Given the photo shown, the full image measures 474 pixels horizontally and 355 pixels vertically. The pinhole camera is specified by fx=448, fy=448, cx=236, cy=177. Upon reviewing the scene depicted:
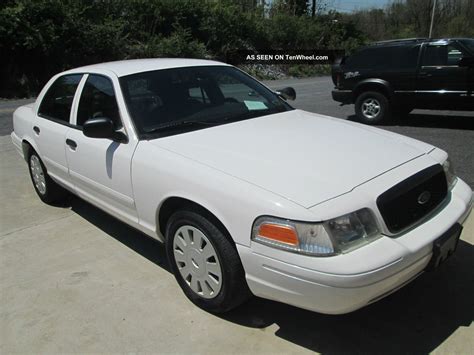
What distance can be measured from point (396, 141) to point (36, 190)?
4.10 meters

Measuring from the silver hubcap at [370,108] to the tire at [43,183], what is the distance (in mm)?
6282

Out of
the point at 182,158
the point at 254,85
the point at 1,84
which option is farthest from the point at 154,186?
the point at 1,84

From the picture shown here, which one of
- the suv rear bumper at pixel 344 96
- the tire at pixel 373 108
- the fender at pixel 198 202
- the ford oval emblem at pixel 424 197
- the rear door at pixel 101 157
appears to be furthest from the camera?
the suv rear bumper at pixel 344 96

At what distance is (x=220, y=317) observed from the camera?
296 centimetres

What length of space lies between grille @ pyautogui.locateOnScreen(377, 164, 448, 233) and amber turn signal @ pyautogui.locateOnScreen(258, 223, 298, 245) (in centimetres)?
52

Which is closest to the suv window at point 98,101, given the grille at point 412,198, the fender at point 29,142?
the fender at point 29,142

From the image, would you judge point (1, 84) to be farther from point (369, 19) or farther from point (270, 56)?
point (369, 19)

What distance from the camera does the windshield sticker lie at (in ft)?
12.8

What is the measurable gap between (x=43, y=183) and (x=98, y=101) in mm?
1676

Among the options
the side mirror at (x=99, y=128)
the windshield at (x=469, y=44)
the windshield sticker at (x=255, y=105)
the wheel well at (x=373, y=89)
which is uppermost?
the windshield at (x=469, y=44)

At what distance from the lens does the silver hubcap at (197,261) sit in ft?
9.21

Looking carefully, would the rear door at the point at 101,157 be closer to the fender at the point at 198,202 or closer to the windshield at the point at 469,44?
the fender at the point at 198,202

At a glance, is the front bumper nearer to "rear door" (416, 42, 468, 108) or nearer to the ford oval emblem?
the ford oval emblem

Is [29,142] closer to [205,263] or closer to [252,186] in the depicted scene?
[205,263]
